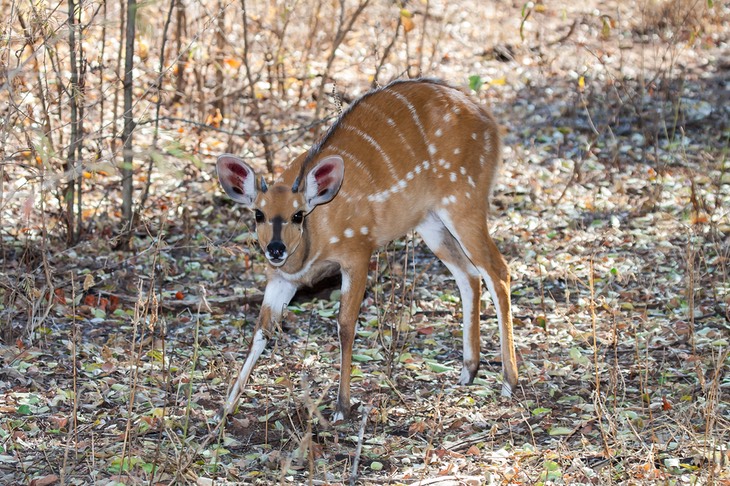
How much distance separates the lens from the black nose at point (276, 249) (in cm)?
474

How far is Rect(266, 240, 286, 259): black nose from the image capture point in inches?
187

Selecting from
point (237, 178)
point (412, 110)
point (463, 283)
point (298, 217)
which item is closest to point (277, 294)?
point (298, 217)

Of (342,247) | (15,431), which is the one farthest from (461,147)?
(15,431)

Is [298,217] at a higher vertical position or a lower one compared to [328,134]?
lower

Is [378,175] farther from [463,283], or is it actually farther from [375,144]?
[463,283]

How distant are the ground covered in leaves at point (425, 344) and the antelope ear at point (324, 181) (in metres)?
0.47

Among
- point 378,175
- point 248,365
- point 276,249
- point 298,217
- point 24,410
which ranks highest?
point 378,175

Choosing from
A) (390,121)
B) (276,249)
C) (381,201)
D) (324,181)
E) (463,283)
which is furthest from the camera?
(463,283)

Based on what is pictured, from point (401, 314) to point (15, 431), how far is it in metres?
2.05

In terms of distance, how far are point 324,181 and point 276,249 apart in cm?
43

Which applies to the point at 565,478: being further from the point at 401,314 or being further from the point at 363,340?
the point at 363,340

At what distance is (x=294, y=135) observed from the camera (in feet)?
29.1

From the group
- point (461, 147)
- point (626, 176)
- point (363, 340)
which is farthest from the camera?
point (626, 176)

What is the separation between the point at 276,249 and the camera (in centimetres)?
474
